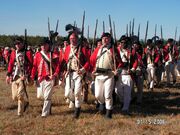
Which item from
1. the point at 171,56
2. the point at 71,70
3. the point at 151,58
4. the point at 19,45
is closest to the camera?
the point at 71,70

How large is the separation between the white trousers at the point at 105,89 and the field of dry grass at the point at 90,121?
46 centimetres

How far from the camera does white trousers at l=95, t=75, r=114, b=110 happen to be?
9023mm

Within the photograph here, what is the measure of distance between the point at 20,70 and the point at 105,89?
2292 mm

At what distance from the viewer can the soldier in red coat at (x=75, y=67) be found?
29.9 feet

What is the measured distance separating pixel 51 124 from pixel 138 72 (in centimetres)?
379

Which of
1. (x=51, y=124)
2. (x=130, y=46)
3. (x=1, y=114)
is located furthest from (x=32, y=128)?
(x=130, y=46)

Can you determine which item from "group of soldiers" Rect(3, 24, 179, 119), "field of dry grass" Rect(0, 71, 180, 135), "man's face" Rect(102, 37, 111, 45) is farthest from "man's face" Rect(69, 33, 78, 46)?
"field of dry grass" Rect(0, 71, 180, 135)

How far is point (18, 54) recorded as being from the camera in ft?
31.3

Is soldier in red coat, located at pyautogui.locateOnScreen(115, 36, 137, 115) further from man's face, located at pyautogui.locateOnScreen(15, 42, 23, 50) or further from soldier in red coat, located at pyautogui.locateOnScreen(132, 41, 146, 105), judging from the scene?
man's face, located at pyautogui.locateOnScreen(15, 42, 23, 50)

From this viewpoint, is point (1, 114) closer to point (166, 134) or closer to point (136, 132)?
point (136, 132)

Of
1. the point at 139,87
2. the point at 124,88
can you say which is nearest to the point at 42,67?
the point at 124,88

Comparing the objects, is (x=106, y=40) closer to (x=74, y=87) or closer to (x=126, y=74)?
(x=74, y=87)

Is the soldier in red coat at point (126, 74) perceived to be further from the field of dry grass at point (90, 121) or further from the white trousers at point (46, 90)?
the white trousers at point (46, 90)

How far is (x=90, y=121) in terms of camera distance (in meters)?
8.94
